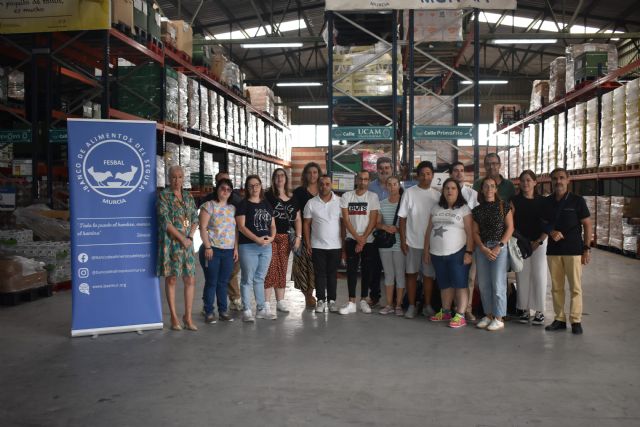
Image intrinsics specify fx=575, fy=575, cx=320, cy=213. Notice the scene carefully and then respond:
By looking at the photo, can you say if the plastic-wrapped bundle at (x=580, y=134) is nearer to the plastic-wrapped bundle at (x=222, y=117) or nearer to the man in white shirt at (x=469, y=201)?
the plastic-wrapped bundle at (x=222, y=117)

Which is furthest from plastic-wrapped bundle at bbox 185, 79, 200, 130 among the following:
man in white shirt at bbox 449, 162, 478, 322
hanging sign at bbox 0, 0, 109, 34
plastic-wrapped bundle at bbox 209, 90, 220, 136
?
man in white shirt at bbox 449, 162, 478, 322

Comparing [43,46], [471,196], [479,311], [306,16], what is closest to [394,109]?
[471,196]

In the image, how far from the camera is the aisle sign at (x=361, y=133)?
7836 millimetres

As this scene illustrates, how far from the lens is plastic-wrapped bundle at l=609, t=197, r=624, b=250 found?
1154cm

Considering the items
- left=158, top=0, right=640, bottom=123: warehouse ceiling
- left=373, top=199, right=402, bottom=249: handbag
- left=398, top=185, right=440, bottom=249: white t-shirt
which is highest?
left=158, top=0, right=640, bottom=123: warehouse ceiling

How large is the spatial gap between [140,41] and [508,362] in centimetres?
733

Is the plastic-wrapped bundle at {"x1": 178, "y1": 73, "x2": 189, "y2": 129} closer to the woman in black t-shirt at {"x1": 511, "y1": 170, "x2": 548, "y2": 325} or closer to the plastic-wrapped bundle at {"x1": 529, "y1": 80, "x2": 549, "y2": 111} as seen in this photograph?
the woman in black t-shirt at {"x1": 511, "y1": 170, "x2": 548, "y2": 325}

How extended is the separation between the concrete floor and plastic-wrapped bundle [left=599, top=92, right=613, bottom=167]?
6.57 metres

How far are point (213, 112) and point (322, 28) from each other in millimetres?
10456

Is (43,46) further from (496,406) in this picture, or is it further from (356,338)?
(496,406)

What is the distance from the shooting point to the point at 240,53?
23266 mm

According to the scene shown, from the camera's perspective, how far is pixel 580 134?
1292 cm

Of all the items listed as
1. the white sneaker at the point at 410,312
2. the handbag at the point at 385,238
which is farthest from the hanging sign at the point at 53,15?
the white sneaker at the point at 410,312

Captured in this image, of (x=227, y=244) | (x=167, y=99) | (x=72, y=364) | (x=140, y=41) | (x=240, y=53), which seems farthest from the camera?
(x=240, y=53)
